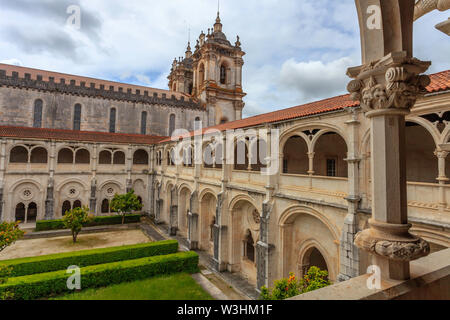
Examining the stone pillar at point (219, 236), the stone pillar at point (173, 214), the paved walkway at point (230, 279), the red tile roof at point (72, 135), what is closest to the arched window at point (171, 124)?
the red tile roof at point (72, 135)

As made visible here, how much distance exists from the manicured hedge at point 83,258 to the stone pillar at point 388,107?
16.8 m

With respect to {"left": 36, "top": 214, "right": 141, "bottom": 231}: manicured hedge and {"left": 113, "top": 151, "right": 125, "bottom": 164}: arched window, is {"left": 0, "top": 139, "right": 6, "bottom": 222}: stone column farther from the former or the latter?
{"left": 113, "top": 151, "right": 125, "bottom": 164}: arched window

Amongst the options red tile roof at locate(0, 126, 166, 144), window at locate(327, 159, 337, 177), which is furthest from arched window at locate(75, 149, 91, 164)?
window at locate(327, 159, 337, 177)

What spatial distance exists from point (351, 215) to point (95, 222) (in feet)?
81.4

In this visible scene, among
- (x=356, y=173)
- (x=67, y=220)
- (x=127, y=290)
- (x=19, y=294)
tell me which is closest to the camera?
(x=356, y=173)

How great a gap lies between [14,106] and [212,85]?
77.8 feet

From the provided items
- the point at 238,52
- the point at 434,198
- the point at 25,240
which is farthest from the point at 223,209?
the point at 238,52

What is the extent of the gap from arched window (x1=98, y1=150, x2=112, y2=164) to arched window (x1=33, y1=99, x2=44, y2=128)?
295 inches

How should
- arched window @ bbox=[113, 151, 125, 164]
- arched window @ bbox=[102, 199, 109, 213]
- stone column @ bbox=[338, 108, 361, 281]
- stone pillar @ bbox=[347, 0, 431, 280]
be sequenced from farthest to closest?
arched window @ bbox=[113, 151, 125, 164] < arched window @ bbox=[102, 199, 109, 213] < stone column @ bbox=[338, 108, 361, 281] < stone pillar @ bbox=[347, 0, 431, 280]

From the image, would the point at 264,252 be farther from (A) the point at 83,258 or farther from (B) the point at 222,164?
(A) the point at 83,258

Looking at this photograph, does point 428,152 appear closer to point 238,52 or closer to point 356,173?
point 356,173

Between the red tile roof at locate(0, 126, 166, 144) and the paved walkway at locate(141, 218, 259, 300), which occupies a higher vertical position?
the red tile roof at locate(0, 126, 166, 144)

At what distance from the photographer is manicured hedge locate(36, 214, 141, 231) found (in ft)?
76.4

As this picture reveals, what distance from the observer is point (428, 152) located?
12.2m
